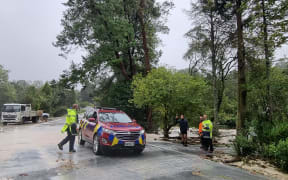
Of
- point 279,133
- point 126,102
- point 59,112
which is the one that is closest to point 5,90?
point 59,112

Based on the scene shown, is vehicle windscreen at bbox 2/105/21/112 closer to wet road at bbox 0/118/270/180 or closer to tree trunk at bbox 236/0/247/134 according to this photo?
wet road at bbox 0/118/270/180

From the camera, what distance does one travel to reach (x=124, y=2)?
974 inches

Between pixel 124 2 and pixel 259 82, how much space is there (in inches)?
Result: 695

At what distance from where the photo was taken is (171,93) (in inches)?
571

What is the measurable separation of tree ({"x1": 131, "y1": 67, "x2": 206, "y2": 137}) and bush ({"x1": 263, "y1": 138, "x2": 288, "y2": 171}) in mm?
6610

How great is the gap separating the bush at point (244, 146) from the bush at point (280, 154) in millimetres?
1020

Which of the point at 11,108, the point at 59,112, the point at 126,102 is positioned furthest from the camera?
the point at 59,112

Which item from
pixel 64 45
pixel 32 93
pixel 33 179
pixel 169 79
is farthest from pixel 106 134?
pixel 32 93

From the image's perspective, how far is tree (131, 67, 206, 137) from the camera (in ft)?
47.5

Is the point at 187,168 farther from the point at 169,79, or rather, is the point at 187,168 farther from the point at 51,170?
the point at 169,79

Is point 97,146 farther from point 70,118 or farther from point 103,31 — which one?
point 103,31

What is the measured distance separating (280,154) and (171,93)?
7617mm

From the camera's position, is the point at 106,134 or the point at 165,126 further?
the point at 165,126

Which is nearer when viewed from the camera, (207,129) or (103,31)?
(207,129)
